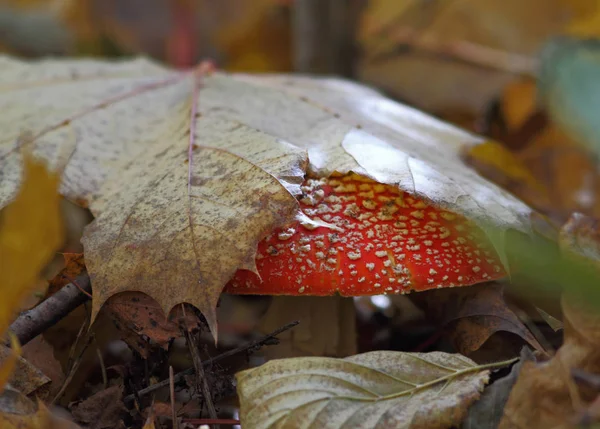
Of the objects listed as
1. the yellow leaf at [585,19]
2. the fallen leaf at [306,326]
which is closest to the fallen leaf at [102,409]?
the fallen leaf at [306,326]

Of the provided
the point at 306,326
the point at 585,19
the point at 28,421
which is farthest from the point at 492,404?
the point at 585,19

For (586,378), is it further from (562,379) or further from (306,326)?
(306,326)

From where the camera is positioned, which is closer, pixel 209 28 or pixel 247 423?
pixel 247 423

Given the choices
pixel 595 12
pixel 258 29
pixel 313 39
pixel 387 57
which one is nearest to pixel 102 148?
pixel 313 39

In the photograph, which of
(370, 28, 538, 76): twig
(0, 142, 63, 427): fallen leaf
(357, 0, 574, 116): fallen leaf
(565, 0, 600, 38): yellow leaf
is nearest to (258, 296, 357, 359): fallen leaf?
(0, 142, 63, 427): fallen leaf

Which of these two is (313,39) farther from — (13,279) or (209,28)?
(13,279)

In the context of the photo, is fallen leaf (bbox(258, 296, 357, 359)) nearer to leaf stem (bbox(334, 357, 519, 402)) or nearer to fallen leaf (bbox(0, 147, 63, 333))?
leaf stem (bbox(334, 357, 519, 402))
